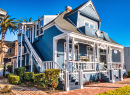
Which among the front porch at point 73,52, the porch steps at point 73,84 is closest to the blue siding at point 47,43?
the front porch at point 73,52

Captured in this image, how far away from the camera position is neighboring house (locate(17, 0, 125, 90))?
10250 mm

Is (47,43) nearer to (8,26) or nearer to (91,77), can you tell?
(91,77)

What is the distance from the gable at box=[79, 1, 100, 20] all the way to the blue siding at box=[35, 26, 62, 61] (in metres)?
4.76

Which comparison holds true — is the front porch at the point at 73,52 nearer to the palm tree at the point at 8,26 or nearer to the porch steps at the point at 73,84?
the porch steps at the point at 73,84

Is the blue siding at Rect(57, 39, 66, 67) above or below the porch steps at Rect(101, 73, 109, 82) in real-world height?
above

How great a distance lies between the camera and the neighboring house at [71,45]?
1025 centimetres

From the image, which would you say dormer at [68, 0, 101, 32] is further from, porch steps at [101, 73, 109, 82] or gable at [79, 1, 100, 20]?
porch steps at [101, 73, 109, 82]

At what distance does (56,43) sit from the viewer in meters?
11.4

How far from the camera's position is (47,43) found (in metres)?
12.5

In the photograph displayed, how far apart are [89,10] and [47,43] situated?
7.42 metres

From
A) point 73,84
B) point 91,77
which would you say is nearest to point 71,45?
point 91,77

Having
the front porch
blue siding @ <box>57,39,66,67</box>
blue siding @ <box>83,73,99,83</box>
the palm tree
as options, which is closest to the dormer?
the front porch

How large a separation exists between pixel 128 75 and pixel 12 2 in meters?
16.6

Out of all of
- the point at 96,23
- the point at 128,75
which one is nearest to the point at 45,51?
the point at 96,23
